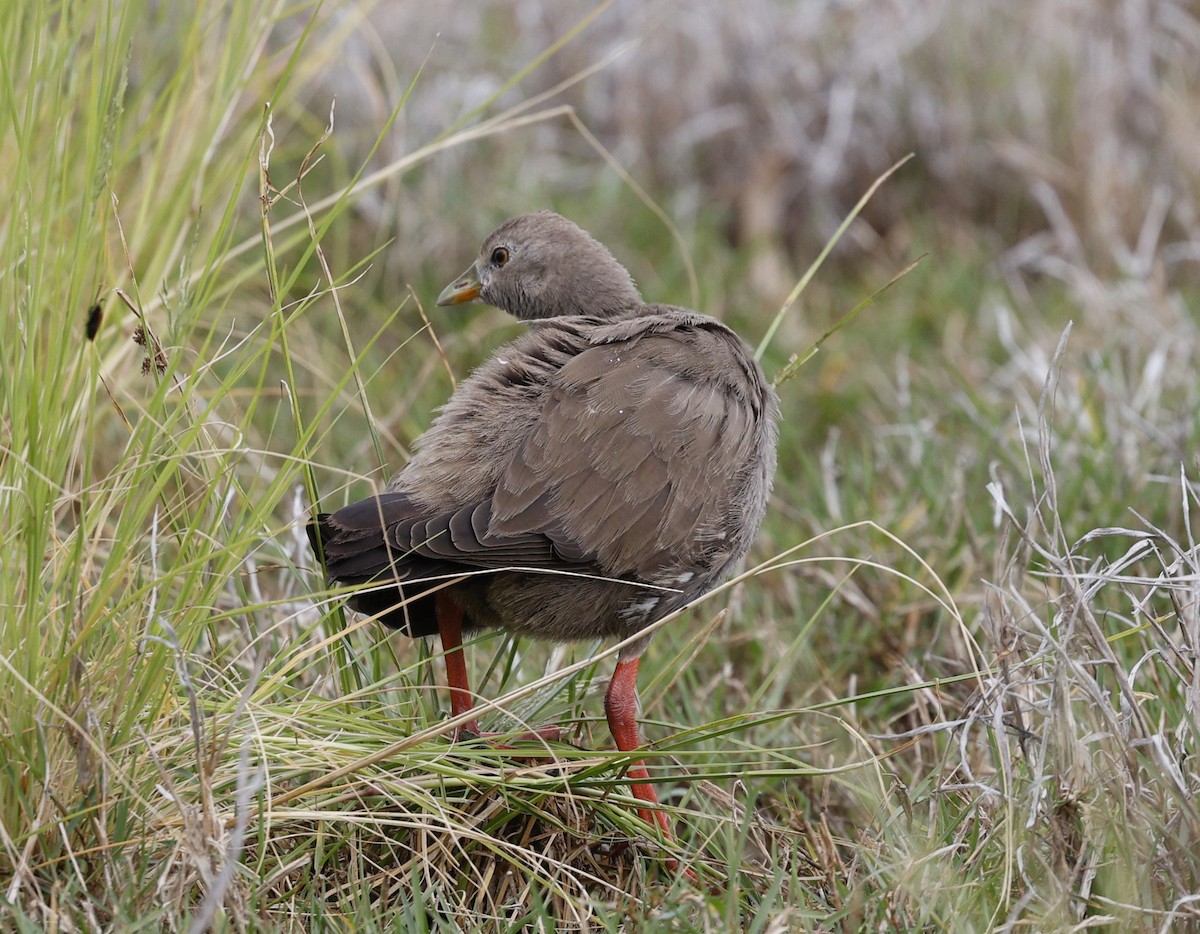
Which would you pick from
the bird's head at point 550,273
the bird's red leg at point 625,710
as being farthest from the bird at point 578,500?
the bird's head at point 550,273

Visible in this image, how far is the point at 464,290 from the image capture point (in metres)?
3.73

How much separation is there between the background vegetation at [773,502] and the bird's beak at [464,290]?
17 cm

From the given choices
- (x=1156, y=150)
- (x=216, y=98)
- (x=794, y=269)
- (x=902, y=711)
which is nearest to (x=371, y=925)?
(x=902, y=711)

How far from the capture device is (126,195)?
4.57 meters

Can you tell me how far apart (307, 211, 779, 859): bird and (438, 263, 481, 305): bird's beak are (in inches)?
20.0

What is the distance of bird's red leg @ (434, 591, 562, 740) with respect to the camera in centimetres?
297

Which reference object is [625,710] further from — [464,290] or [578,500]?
[464,290]

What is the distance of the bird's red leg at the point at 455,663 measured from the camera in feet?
9.76

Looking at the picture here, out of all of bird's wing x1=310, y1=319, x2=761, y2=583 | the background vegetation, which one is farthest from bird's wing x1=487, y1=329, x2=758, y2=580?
the background vegetation

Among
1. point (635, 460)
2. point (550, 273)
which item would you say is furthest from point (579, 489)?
point (550, 273)

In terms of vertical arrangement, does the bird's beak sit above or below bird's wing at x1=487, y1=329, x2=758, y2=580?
above

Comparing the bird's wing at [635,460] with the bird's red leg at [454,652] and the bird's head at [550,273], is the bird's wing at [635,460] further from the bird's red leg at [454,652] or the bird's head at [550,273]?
the bird's head at [550,273]

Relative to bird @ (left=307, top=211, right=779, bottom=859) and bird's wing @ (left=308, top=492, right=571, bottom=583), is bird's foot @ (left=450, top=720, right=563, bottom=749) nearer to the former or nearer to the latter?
bird @ (left=307, top=211, right=779, bottom=859)

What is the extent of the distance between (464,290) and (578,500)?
1.01 meters
